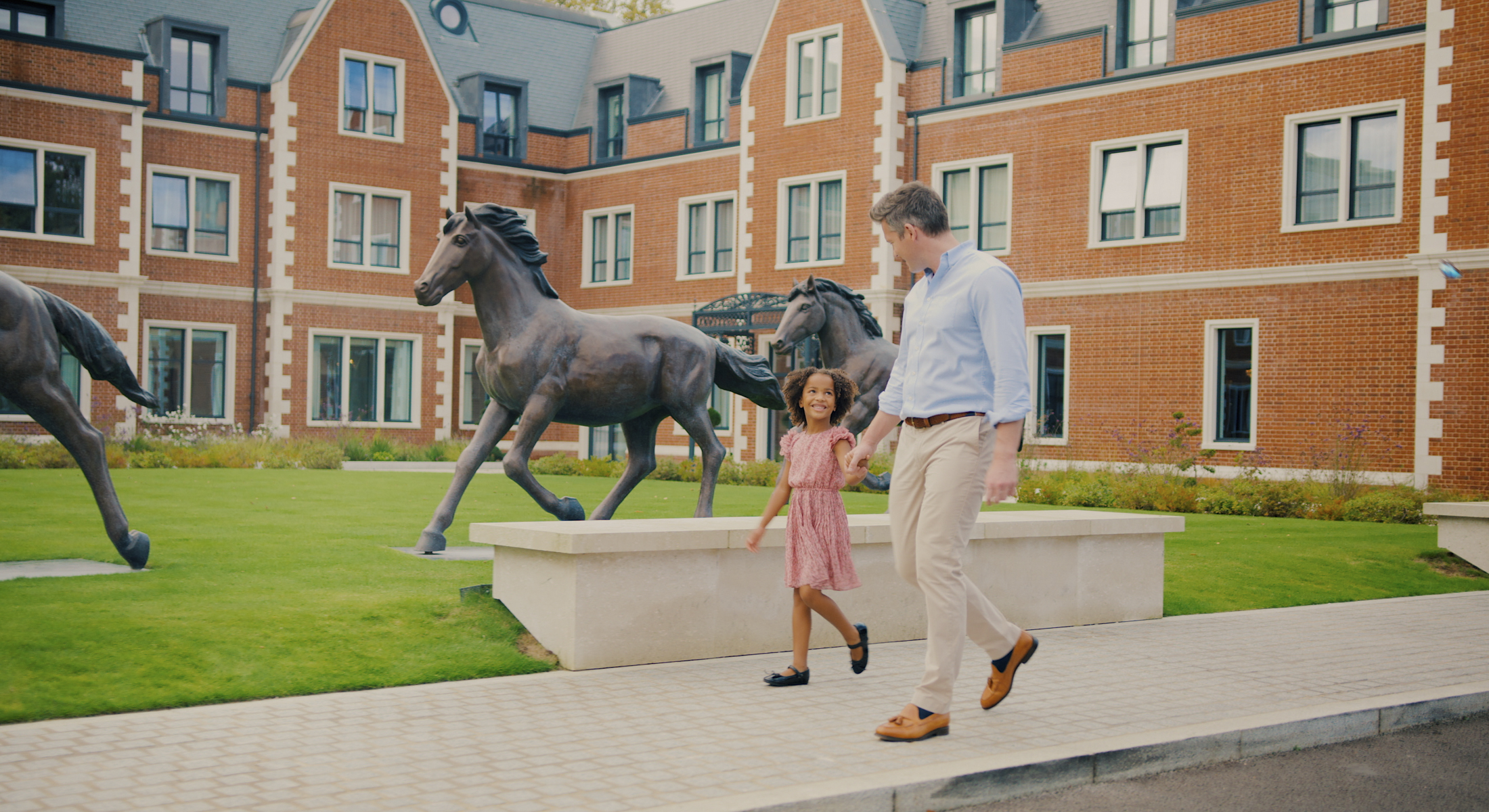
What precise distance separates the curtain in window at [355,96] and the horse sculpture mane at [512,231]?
22902 mm

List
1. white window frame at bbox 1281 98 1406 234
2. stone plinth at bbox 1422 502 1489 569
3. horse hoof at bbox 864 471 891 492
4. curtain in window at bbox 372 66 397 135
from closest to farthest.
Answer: stone plinth at bbox 1422 502 1489 569, horse hoof at bbox 864 471 891 492, white window frame at bbox 1281 98 1406 234, curtain in window at bbox 372 66 397 135

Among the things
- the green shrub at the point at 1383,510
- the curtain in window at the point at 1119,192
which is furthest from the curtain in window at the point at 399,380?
the green shrub at the point at 1383,510

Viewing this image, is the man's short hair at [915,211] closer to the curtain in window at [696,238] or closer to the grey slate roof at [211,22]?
the curtain in window at [696,238]

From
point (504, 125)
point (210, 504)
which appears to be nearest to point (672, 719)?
point (210, 504)

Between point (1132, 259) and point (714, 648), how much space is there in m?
18.8

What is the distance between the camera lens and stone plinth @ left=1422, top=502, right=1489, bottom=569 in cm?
1187

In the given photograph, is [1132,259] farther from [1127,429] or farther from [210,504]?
[210,504]

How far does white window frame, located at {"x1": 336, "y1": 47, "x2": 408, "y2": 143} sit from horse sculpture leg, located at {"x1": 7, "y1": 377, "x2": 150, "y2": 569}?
940 inches

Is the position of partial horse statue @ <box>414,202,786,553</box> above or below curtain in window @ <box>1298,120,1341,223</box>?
below

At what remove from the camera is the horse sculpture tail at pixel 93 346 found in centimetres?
764

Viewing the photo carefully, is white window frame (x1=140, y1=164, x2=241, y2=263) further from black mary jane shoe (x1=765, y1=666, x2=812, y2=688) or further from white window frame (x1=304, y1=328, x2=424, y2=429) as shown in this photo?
black mary jane shoe (x1=765, y1=666, x2=812, y2=688)

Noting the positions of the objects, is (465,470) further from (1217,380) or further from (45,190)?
(45,190)

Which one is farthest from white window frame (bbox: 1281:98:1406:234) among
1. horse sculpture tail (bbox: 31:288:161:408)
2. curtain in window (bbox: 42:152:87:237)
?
curtain in window (bbox: 42:152:87:237)

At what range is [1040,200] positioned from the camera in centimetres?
2500
